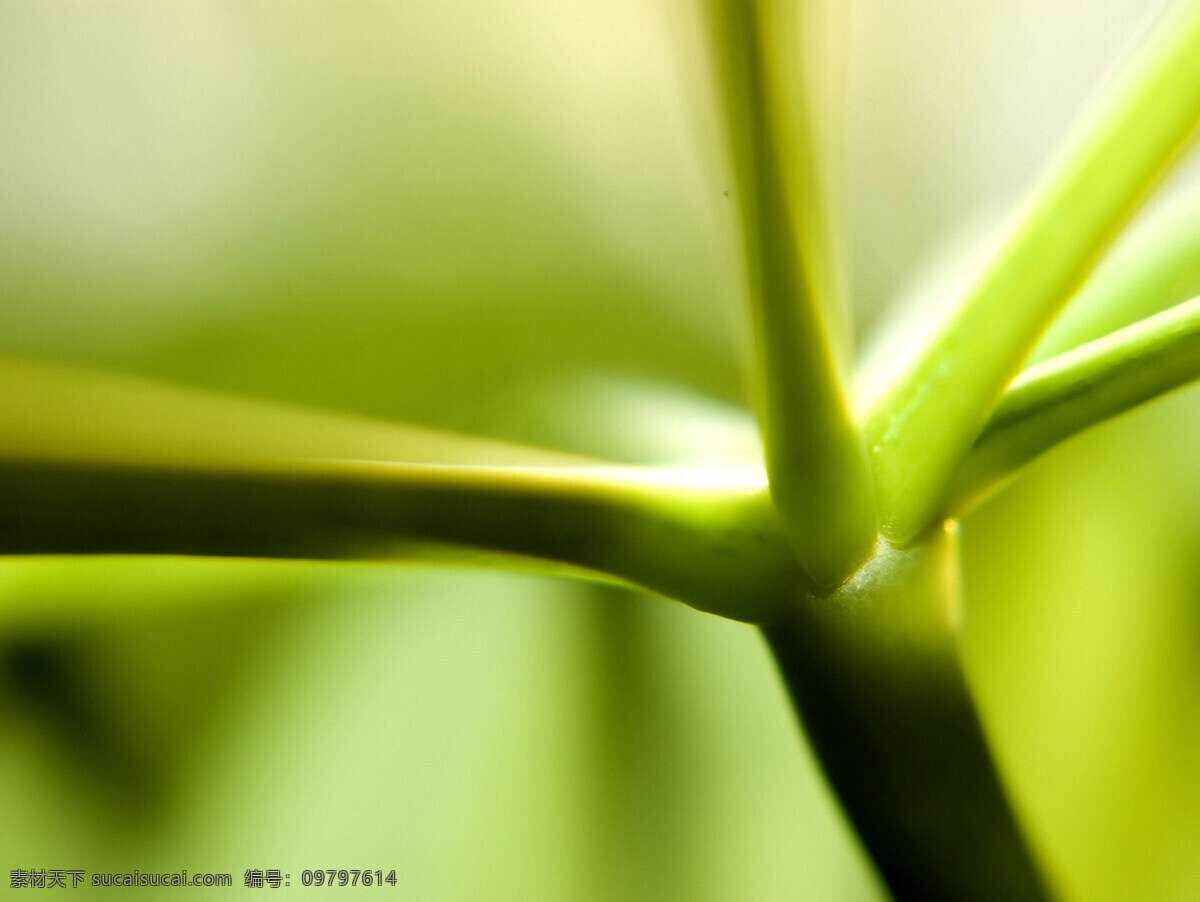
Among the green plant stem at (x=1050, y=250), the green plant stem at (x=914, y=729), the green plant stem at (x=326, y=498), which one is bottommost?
the green plant stem at (x=914, y=729)

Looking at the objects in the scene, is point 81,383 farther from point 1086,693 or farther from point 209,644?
point 1086,693

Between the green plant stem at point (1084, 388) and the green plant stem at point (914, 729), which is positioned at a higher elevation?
the green plant stem at point (1084, 388)

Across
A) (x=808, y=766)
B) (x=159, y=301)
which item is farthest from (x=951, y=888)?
(x=159, y=301)
